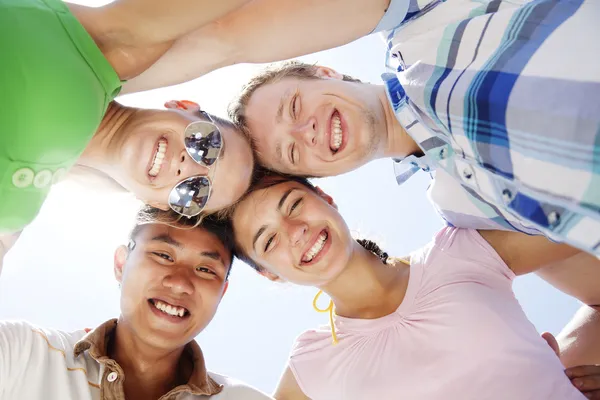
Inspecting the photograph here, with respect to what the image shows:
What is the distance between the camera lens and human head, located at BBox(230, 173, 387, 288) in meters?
2.21

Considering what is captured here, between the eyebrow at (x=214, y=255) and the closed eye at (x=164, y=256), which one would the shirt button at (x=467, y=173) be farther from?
the closed eye at (x=164, y=256)

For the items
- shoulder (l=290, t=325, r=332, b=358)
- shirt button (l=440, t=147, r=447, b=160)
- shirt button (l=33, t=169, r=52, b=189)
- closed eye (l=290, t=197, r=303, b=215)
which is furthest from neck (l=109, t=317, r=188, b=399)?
shirt button (l=440, t=147, r=447, b=160)

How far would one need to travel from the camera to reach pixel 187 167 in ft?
6.10

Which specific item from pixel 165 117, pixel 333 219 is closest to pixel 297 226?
pixel 333 219

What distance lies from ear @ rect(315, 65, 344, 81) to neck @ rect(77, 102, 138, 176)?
0.77m

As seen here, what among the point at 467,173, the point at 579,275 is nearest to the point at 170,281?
the point at 467,173

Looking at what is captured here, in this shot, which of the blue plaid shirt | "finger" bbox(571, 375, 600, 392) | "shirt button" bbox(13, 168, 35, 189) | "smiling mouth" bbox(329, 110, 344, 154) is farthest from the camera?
"smiling mouth" bbox(329, 110, 344, 154)

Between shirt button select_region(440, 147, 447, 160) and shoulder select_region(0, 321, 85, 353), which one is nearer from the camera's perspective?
shirt button select_region(440, 147, 447, 160)

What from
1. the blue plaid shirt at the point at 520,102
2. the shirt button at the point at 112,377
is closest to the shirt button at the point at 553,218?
the blue plaid shirt at the point at 520,102

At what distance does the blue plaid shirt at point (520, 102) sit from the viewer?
1.03 metres

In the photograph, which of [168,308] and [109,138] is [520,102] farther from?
[168,308]

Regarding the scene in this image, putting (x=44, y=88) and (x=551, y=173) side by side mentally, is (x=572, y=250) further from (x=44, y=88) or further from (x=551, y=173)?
(x=44, y=88)

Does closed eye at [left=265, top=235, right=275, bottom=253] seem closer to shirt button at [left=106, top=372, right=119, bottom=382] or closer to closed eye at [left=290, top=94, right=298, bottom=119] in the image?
closed eye at [left=290, top=94, right=298, bottom=119]

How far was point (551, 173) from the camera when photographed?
1.07 meters
